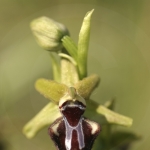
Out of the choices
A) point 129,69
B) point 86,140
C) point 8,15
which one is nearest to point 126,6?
point 129,69

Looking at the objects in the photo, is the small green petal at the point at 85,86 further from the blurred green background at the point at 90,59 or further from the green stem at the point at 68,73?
the blurred green background at the point at 90,59

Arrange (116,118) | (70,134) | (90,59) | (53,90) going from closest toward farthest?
(70,134)
(53,90)
(116,118)
(90,59)

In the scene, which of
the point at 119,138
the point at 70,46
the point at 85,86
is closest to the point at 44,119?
the point at 85,86

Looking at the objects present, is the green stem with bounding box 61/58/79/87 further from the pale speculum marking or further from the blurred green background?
the blurred green background

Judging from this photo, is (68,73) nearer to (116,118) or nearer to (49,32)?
(49,32)

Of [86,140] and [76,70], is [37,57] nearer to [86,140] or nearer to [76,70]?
[76,70]

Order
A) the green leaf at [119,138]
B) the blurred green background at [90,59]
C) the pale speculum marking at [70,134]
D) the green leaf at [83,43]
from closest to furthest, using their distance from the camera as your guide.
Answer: the pale speculum marking at [70,134]
the green leaf at [83,43]
the green leaf at [119,138]
the blurred green background at [90,59]

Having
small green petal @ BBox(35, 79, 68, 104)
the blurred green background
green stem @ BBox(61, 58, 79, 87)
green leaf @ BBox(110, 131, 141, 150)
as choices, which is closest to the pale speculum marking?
small green petal @ BBox(35, 79, 68, 104)

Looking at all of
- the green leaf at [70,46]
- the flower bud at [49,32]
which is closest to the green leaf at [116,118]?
the green leaf at [70,46]
